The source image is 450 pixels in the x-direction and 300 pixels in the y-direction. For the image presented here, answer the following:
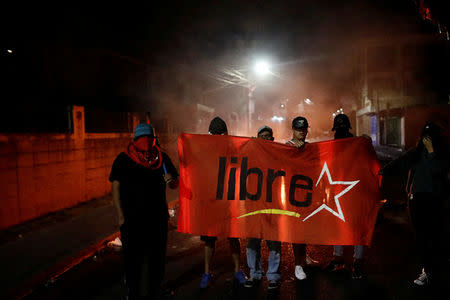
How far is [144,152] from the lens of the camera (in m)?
3.37

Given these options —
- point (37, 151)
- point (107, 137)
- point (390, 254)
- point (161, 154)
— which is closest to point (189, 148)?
point (161, 154)

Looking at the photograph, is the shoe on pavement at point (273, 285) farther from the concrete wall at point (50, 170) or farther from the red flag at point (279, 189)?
the concrete wall at point (50, 170)

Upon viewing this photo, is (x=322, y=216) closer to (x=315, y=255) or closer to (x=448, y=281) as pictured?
(x=315, y=255)

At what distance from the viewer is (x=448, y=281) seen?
3828mm

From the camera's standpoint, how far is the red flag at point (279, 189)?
3982 millimetres

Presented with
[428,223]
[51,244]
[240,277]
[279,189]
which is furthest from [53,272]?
[428,223]

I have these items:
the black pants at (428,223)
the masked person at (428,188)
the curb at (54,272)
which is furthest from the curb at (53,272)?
the black pants at (428,223)

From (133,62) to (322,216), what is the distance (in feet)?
41.4

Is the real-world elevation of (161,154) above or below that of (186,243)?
above

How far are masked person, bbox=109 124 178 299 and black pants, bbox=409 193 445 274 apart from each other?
9.97 ft

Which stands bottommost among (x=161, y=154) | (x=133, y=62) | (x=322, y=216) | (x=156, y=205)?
(x=322, y=216)

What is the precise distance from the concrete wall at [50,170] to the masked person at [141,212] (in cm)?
453

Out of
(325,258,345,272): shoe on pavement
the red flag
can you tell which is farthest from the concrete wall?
(325,258,345,272): shoe on pavement

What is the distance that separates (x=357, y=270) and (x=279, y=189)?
141cm
